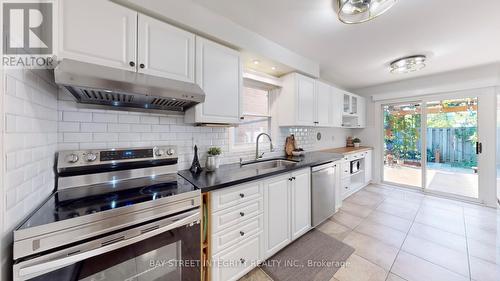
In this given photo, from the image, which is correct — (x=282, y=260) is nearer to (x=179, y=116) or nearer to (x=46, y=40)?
(x=179, y=116)

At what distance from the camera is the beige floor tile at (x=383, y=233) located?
6.81ft

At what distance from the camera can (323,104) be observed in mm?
3062

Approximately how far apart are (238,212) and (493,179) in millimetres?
4532

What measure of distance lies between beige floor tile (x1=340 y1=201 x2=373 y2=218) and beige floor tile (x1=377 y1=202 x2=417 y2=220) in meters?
0.24

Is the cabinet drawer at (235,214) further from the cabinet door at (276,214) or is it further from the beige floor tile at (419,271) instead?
the beige floor tile at (419,271)

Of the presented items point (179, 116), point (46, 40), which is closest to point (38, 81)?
point (46, 40)

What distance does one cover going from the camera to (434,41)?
223 centimetres

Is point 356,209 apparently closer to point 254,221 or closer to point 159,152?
point 254,221

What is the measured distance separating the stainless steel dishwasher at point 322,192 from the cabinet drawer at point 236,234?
0.90m

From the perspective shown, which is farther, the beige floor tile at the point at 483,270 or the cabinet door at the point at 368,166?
the cabinet door at the point at 368,166

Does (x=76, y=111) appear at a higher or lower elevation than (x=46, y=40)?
lower

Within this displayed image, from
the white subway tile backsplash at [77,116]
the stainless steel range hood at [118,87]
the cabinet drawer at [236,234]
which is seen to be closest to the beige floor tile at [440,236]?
the cabinet drawer at [236,234]

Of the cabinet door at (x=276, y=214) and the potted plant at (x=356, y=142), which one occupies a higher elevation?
the potted plant at (x=356, y=142)

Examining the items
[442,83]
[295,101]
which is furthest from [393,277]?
[442,83]
